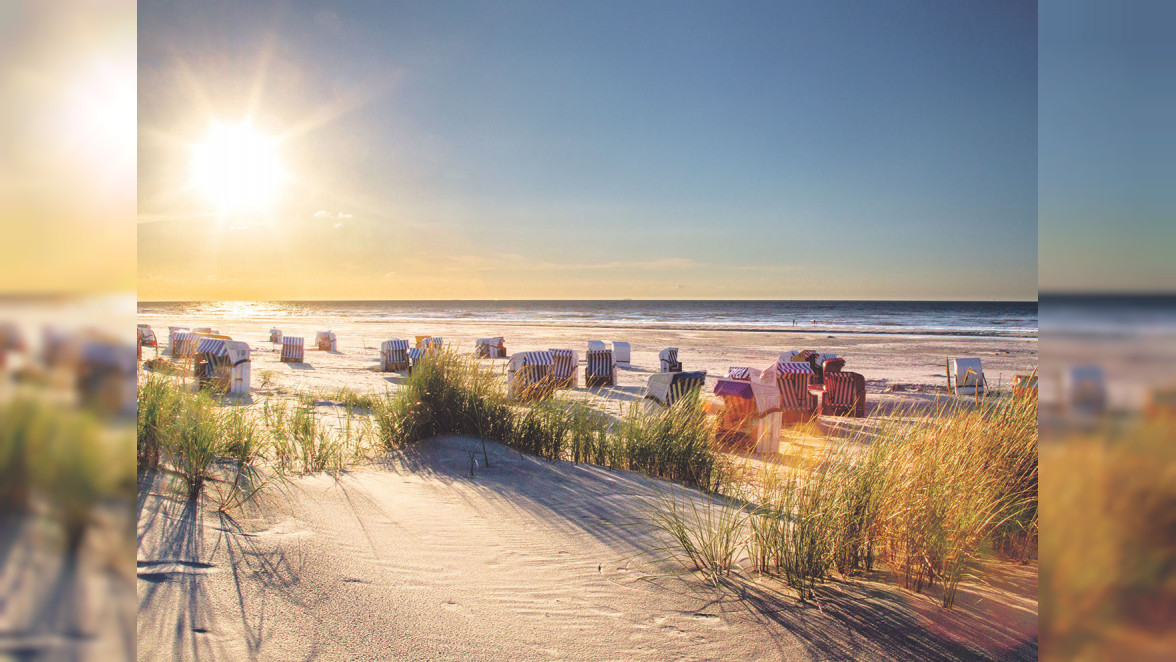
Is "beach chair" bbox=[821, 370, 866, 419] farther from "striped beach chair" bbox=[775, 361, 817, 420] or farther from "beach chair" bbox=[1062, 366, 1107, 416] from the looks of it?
"beach chair" bbox=[1062, 366, 1107, 416]

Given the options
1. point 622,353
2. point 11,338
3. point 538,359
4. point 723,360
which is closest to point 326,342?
point 622,353

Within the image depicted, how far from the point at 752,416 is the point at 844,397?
458 centimetres

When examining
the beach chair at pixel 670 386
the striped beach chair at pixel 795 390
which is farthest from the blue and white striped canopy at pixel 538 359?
the beach chair at pixel 670 386

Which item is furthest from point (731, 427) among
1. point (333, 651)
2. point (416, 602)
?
point (333, 651)

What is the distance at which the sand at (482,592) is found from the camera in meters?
2.47

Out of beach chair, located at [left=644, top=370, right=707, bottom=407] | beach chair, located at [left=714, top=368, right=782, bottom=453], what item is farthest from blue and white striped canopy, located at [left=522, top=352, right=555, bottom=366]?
beach chair, located at [left=714, top=368, right=782, bottom=453]

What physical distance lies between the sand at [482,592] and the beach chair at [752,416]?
2751 mm

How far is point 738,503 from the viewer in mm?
4320

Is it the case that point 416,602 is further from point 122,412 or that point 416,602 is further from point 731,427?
point 731,427

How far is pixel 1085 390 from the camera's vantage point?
557 mm

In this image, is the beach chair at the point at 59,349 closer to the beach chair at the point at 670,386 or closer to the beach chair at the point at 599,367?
the beach chair at the point at 670,386

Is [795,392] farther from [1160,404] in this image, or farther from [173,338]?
[173,338]

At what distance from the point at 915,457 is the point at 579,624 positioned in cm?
216

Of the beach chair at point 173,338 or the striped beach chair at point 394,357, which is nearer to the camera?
the beach chair at point 173,338
